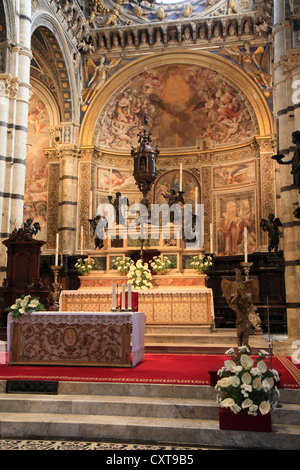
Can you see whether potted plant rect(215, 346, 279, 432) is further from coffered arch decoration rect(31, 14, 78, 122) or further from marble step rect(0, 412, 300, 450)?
coffered arch decoration rect(31, 14, 78, 122)

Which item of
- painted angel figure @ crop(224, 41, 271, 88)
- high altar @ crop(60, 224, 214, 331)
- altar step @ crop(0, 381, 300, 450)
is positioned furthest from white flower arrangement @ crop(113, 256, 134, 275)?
painted angel figure @ crop(224, 41, 271, 88)

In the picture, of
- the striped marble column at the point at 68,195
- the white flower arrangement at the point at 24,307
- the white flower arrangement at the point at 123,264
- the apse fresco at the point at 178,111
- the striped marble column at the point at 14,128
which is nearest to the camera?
the white flower arrangement at the point at 24,307

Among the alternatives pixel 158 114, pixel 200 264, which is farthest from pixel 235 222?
pixel 200 264

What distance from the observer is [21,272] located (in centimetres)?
1181

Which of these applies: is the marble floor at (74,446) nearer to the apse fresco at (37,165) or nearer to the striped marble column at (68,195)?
the striped marble column at (68,195)

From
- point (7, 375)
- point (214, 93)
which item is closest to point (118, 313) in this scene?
point (7, 375)

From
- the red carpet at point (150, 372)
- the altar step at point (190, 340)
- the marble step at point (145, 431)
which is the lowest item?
the marble step at point (145, 431)

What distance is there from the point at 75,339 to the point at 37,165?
13273 millimetres

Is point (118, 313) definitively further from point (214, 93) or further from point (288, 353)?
point (214, 93)

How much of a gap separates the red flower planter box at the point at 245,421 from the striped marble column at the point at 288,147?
A: 5.17 m

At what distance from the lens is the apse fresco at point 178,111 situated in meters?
18.7

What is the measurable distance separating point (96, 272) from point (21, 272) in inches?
75.6

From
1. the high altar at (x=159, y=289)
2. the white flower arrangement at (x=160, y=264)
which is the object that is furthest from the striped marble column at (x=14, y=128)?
the white flower arrangement at (x=160, y=264)

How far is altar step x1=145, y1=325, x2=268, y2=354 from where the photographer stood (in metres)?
9.18
